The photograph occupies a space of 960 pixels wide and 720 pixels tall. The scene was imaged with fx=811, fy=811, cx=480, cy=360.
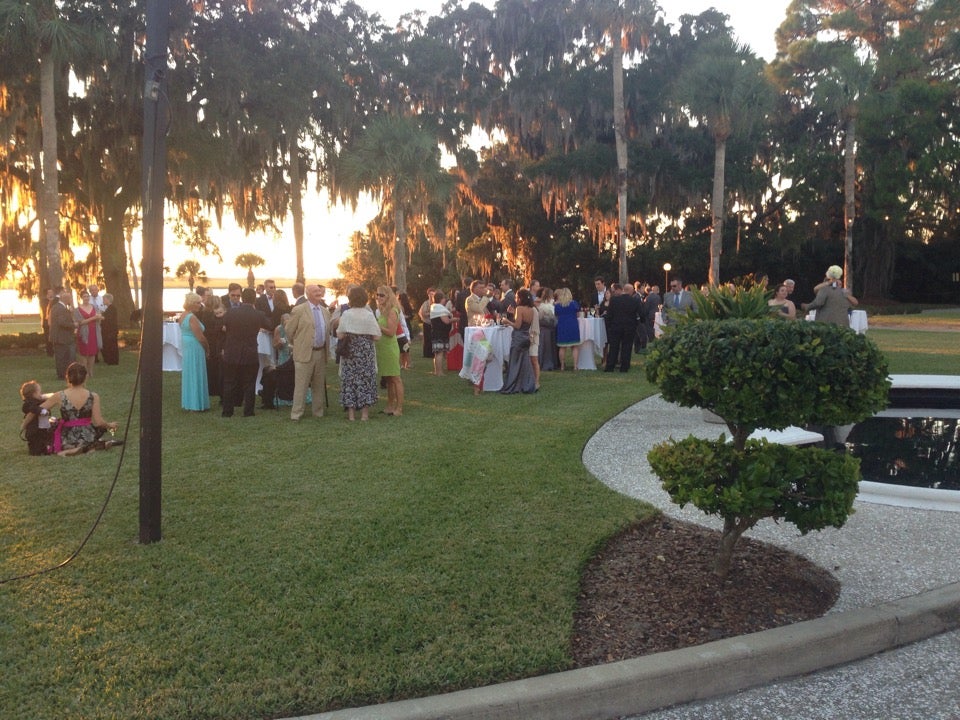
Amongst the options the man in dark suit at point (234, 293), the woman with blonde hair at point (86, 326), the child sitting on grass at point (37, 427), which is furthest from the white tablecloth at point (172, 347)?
the child sitting on grass at point (37, 427)

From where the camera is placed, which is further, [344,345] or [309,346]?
[309,346]

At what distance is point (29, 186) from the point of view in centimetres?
2436

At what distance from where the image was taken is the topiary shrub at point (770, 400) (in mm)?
3688

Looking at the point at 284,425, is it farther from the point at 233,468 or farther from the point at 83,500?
the point at 83,500

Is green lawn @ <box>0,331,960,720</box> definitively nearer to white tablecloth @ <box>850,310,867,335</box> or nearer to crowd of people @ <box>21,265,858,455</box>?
crowd of people @ <box>21,265,858,455</box>

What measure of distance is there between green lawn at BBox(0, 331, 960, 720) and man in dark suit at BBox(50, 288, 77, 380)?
5.03m

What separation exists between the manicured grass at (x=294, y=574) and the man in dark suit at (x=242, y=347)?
1688mm

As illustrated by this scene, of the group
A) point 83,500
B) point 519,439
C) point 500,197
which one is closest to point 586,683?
point 83,500

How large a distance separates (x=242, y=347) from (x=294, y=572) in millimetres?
5708

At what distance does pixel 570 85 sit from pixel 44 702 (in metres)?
37.4

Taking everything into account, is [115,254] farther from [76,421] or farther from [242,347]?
[76,421]

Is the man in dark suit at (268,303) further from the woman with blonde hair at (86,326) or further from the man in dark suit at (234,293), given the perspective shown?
the woman with blonde hair at (86,326)

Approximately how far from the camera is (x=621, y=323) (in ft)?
46.8

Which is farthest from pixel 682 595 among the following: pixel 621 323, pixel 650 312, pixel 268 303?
pixel 650 312
